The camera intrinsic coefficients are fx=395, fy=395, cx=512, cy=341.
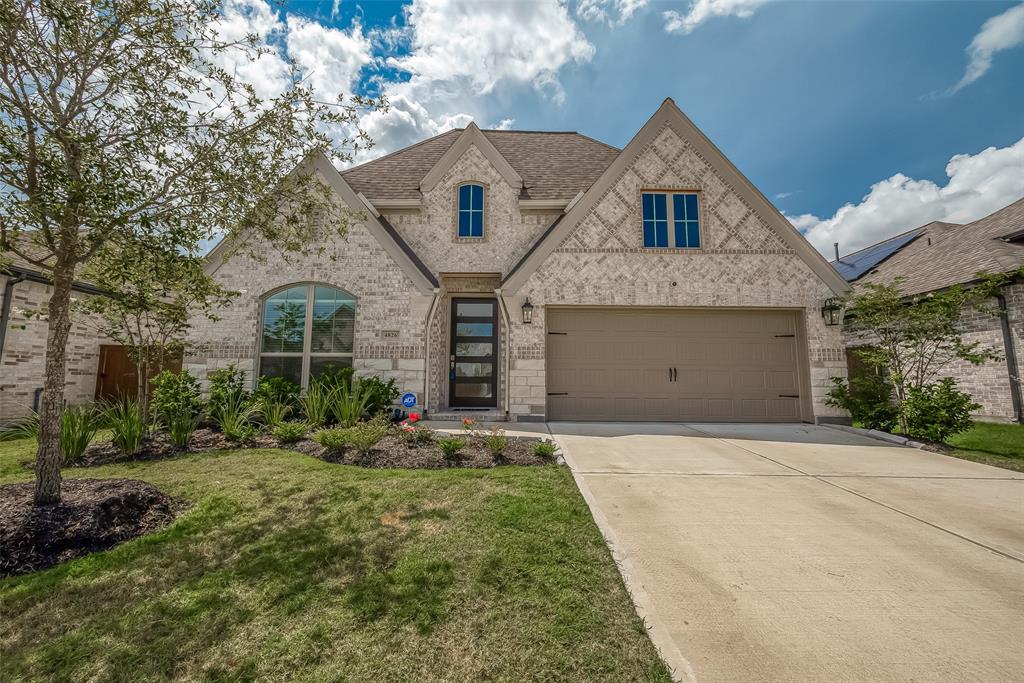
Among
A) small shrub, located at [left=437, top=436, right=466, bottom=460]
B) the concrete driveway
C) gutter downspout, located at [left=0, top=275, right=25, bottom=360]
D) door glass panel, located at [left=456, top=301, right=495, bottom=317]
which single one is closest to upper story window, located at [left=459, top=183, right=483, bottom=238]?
door glass panel, located at [left=456, top=301, right=495, bottom=317]

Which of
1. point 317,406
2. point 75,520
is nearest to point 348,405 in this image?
point 317,406

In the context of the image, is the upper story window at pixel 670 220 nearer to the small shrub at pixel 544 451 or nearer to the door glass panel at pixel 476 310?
the door glass panel at pixel 476 310

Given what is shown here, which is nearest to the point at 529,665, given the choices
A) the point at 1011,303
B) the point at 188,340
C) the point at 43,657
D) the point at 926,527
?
the point at 43,657

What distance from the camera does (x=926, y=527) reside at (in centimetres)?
368

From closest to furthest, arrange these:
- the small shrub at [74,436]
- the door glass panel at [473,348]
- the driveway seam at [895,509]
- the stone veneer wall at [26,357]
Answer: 1. the driveway seam at [895,509]
2. the small shrub at [74,436]
3. the stone veneer wall at [26,357]
4. the door glass panel at [473,348]

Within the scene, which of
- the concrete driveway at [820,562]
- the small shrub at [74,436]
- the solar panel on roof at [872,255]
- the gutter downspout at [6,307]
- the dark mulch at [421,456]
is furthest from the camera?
the solar panel on roof at [872,255]

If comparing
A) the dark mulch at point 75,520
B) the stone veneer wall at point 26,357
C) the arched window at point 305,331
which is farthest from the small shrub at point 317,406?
the stone veneer wall at point 26,357

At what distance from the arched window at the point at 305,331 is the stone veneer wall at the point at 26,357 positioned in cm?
336

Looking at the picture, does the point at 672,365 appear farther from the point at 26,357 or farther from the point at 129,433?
the point at 26,357

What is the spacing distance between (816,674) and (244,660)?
288 cm

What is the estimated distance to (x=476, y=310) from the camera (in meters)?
11.0

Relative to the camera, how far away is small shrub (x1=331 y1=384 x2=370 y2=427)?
711 cm

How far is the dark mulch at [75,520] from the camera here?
10.1ft

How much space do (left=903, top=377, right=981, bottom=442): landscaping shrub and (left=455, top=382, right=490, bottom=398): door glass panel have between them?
8.86m
